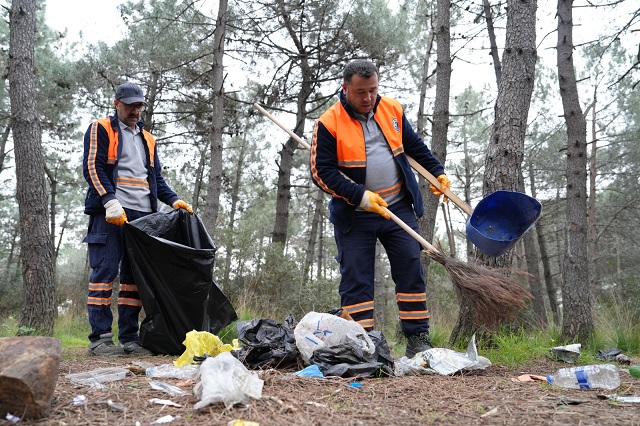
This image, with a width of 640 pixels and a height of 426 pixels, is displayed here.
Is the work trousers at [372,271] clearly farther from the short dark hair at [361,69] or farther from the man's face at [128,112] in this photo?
the man's face at [128,112]

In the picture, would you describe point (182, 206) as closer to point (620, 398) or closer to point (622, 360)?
point (620, 398)

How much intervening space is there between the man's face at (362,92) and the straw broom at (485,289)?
694mm

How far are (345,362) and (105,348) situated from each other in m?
2.06

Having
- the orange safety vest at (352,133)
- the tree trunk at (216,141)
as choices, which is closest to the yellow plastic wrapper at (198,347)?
the orange safety vest at (352,133)

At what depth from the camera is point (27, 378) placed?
1761mm

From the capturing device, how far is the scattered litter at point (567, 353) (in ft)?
11.8

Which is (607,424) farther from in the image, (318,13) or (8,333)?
(318,13)

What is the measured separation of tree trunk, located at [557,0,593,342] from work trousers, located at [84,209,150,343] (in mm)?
4462

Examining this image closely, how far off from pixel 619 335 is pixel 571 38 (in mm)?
4259

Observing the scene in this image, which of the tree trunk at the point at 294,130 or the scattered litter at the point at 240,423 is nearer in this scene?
the scattered litter at the point at 240,423

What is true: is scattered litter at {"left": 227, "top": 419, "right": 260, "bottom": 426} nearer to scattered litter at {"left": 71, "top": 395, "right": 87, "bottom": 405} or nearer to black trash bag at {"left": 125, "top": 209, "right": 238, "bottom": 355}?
scattered litter at {"left": 71, "top": 395, "right": 87, "bottom": 405}

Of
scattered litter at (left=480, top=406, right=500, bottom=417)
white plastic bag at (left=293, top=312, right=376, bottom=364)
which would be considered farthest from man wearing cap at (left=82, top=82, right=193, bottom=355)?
scattered litter at (left=480, top=406, right=500, bottom=417)

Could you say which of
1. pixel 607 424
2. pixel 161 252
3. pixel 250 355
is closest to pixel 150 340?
pixel 161 252

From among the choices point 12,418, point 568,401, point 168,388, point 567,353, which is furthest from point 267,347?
point 567,353
